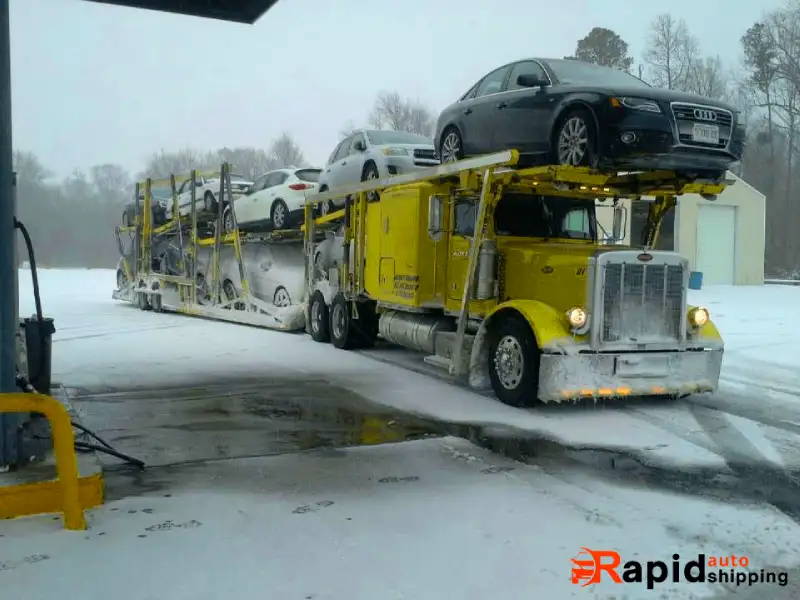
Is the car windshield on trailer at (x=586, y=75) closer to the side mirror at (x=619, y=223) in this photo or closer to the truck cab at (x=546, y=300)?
the truck cab at (x=546, y=300)

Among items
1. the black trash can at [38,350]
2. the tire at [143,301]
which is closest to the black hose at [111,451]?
the black trash can at [38,350]

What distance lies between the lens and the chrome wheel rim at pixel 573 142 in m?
8.19

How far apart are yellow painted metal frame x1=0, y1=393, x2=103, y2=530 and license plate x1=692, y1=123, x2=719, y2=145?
20.6 ft

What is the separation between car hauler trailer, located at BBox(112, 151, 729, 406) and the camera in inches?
307

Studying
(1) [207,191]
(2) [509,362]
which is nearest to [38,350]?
(2) [509,362]

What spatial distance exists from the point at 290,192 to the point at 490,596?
42.3 ft

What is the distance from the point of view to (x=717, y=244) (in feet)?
102

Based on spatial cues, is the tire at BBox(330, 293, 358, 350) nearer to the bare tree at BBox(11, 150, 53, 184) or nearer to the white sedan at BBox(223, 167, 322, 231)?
the white sedan at BBox(223, 167, 322, 231)

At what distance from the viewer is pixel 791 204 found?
2224 inches

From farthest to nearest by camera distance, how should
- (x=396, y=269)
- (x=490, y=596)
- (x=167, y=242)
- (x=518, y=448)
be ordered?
1. (x=167, y=242)
2. (x=396, y=269)
3. (x=518, y=448)
4. (x=490, y=596)

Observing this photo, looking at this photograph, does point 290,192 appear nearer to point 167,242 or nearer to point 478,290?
point 167,242

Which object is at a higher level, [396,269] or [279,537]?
[396,269]

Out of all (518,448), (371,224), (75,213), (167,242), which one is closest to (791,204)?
(167,242)

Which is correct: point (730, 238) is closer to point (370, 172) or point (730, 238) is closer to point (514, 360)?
point (370, 172)
